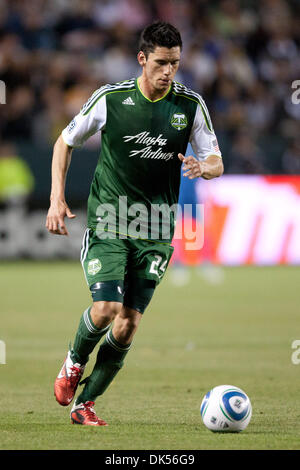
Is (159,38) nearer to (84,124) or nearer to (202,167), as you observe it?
(84,124)

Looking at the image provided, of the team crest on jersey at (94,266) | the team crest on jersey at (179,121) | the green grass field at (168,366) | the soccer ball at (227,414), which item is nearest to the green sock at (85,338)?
the team crest on jersey at (94,266)

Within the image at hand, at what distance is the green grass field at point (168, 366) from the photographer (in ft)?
18.0

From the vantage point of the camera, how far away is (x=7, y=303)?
508 inches

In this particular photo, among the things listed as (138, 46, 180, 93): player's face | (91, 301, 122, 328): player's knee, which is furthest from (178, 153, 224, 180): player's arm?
(91, 301, 122, 328): player's knee

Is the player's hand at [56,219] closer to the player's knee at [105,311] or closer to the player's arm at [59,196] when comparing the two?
the player's arm at [59,196]

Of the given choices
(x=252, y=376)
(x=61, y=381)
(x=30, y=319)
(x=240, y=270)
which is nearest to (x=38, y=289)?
(x=30, y=319)

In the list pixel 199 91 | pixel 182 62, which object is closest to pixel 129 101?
pixel 199 91

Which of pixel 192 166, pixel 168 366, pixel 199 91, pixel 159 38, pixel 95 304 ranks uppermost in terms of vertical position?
pixel 159 38

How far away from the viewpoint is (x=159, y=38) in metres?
5.96

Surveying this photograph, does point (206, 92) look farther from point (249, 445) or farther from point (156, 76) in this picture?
point (249, 445)

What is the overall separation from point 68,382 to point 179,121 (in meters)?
1.85

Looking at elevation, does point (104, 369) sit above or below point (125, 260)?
below

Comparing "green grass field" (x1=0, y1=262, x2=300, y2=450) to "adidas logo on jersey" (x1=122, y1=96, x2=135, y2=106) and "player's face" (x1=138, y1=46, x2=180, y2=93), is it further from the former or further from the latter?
"player's face" (x1=138, y1=46, x2=180, y2=93)

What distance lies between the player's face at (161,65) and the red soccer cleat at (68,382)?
1.86m
